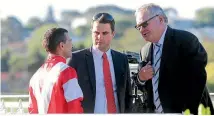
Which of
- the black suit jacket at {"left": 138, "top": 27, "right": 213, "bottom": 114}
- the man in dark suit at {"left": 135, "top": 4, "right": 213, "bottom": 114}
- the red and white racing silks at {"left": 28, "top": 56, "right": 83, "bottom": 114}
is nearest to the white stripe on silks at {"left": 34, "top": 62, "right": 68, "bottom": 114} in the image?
the red and white racing silks at {"left": 28, "top": 56, "right": 83, "bottom": 114}

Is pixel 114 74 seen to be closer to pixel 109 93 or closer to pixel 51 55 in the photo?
pixel 109 93

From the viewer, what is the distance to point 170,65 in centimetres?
471

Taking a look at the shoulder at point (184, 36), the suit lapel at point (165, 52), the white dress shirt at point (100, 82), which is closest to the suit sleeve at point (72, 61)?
the white dress shirt at point (100, 82)

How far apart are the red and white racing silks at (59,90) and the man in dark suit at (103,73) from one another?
434mm

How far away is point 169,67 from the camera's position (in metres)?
4.71

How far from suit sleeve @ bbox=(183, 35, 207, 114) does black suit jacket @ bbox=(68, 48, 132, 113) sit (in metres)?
0.47

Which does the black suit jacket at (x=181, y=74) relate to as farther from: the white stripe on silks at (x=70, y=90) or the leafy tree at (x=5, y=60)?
the leafy tree at (x=5, y=60)

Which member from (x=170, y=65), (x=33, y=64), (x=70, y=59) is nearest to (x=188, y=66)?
(x=170, y=65)

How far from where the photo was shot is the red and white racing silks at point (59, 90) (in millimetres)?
4172

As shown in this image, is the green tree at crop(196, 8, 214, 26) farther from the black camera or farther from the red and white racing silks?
the red and white racing silks

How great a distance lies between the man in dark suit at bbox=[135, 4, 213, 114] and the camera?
4.62 meters

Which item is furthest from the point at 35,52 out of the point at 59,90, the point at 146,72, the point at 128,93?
the point at 59,90

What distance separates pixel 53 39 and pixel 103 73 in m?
0.57

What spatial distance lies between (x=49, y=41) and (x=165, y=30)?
96 cm
